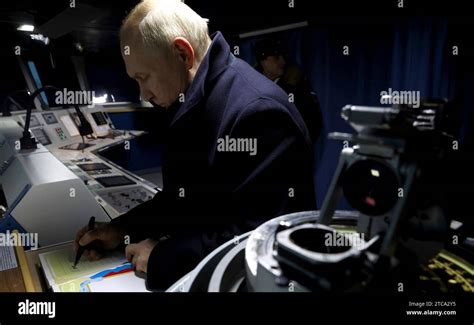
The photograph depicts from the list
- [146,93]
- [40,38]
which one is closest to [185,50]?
[146,93]

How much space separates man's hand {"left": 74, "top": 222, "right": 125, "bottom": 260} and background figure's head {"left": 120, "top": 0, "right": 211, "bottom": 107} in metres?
0.47

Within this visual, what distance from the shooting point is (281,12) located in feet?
11.8

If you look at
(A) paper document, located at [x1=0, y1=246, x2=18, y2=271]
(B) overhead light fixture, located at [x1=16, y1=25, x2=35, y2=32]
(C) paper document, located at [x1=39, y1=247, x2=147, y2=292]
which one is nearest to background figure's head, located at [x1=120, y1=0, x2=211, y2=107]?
(C) paper document, located at [x1=39, y1=247, x2=147, y2=292]

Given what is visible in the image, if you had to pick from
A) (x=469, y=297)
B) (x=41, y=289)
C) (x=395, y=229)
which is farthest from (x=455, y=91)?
(x=41, y=289)

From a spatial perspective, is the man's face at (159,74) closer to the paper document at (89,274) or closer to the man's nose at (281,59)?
the paper document at (89,274)

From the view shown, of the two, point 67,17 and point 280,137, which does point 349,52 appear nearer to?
point 67,17

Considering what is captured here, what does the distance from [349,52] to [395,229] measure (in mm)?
3380

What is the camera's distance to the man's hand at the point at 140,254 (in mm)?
941

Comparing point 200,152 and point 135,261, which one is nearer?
point 135,261

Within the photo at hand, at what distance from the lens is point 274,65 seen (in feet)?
10.4

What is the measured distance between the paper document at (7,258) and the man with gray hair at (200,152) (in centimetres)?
19

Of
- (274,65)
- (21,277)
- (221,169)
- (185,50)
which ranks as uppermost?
(274,65)

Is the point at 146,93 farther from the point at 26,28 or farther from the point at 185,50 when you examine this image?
the point at 26,28

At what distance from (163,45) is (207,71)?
156 millimetres
